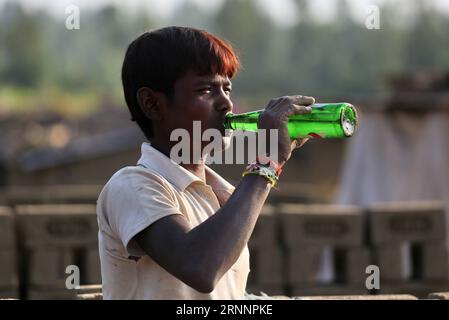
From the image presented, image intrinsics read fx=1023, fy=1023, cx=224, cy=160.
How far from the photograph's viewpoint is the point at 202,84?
2.69 metres

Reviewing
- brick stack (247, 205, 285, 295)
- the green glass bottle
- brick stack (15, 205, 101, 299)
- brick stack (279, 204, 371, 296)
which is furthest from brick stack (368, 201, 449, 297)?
the green glass bottle

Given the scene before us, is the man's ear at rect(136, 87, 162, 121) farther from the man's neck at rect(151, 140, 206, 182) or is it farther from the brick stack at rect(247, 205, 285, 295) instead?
the brick stack at rect(247, 205, 285, 295)

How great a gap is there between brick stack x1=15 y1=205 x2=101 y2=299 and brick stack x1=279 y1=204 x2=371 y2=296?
141 cm

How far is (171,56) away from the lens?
8.72 feet

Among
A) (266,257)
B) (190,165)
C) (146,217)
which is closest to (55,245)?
(266,257)

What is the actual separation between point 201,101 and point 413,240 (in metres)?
5.20

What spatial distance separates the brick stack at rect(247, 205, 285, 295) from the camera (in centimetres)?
738

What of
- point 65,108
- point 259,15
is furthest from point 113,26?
point 65,108

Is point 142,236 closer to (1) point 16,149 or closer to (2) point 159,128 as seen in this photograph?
(2) point 159,128

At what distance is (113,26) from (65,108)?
111 feet

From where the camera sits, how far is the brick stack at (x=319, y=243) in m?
7.42

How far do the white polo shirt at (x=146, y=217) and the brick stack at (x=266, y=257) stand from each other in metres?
4.63

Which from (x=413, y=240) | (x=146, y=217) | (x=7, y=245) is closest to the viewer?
(x=146, y=217)

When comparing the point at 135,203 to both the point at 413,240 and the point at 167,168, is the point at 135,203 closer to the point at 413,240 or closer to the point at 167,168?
the point at 167,168
